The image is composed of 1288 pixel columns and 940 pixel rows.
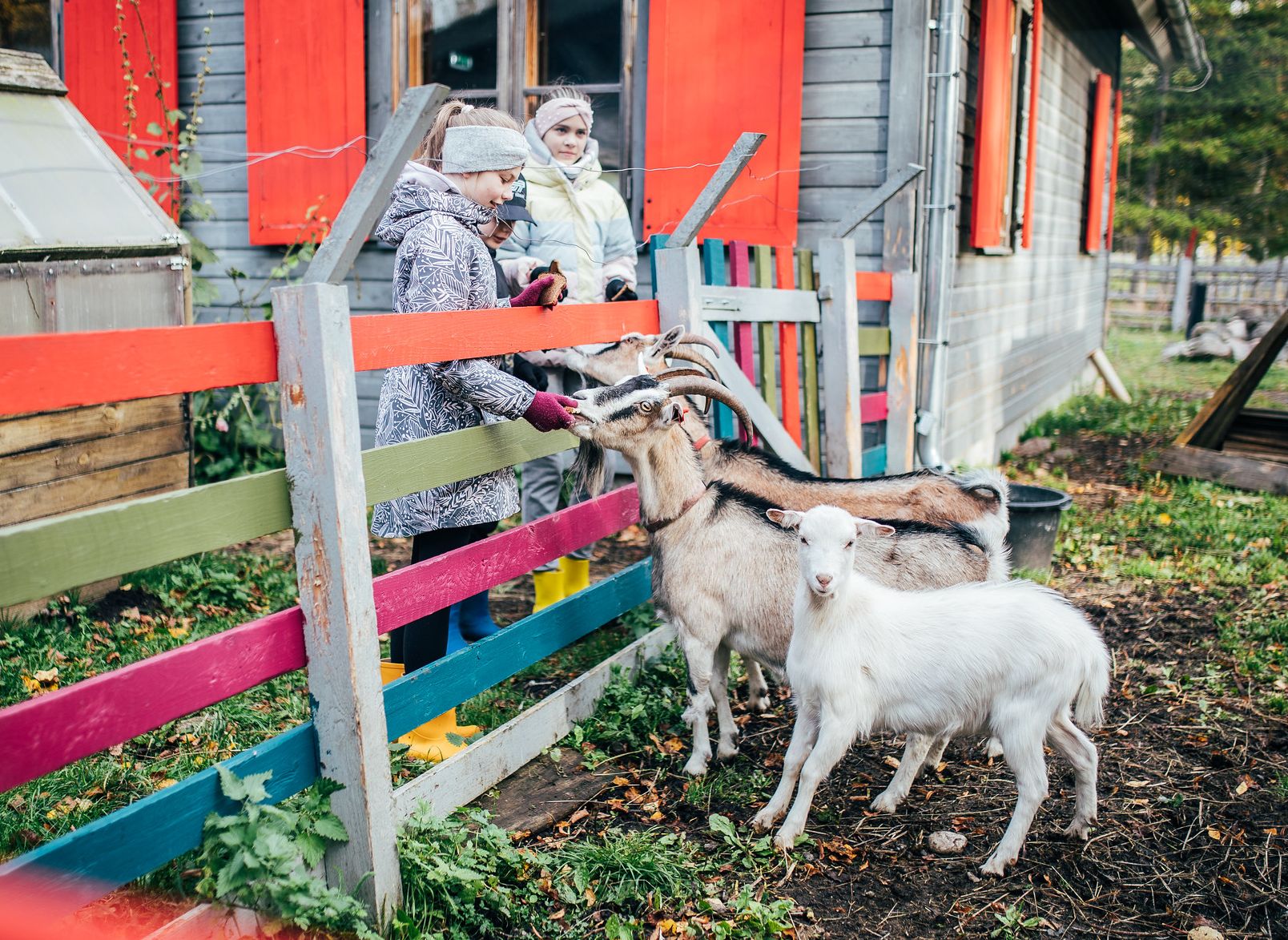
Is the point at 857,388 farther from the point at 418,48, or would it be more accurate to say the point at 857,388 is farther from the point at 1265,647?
the point at 418,48

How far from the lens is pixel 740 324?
473 cm

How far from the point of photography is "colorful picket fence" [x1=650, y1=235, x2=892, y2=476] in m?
4.55

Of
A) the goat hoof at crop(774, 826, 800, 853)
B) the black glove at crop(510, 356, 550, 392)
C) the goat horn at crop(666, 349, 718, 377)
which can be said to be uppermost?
the goat horn at crop(666, 349, 718, 377)

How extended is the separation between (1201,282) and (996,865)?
21.3 metres

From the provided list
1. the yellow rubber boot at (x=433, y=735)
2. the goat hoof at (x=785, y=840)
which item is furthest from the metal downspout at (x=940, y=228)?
the yellow rubber boot at (x=433, y=735)

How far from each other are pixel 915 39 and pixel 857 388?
219 centimetres

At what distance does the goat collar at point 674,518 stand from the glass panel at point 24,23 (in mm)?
7852

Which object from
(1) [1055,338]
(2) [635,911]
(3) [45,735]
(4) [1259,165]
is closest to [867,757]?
(2) [635,911]

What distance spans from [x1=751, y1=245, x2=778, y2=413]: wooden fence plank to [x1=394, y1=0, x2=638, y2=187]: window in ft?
6.52

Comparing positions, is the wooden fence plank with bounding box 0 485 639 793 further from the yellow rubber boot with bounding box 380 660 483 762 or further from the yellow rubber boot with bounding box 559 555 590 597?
the yellow rubber boot with bounding box 559 555 590 597

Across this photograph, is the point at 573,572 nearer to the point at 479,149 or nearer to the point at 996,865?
the point at 479,149

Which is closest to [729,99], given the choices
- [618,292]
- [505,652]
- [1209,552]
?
[618,292]

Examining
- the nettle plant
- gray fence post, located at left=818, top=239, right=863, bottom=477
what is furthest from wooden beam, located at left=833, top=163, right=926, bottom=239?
the nettle plant

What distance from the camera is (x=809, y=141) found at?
6.41 m
